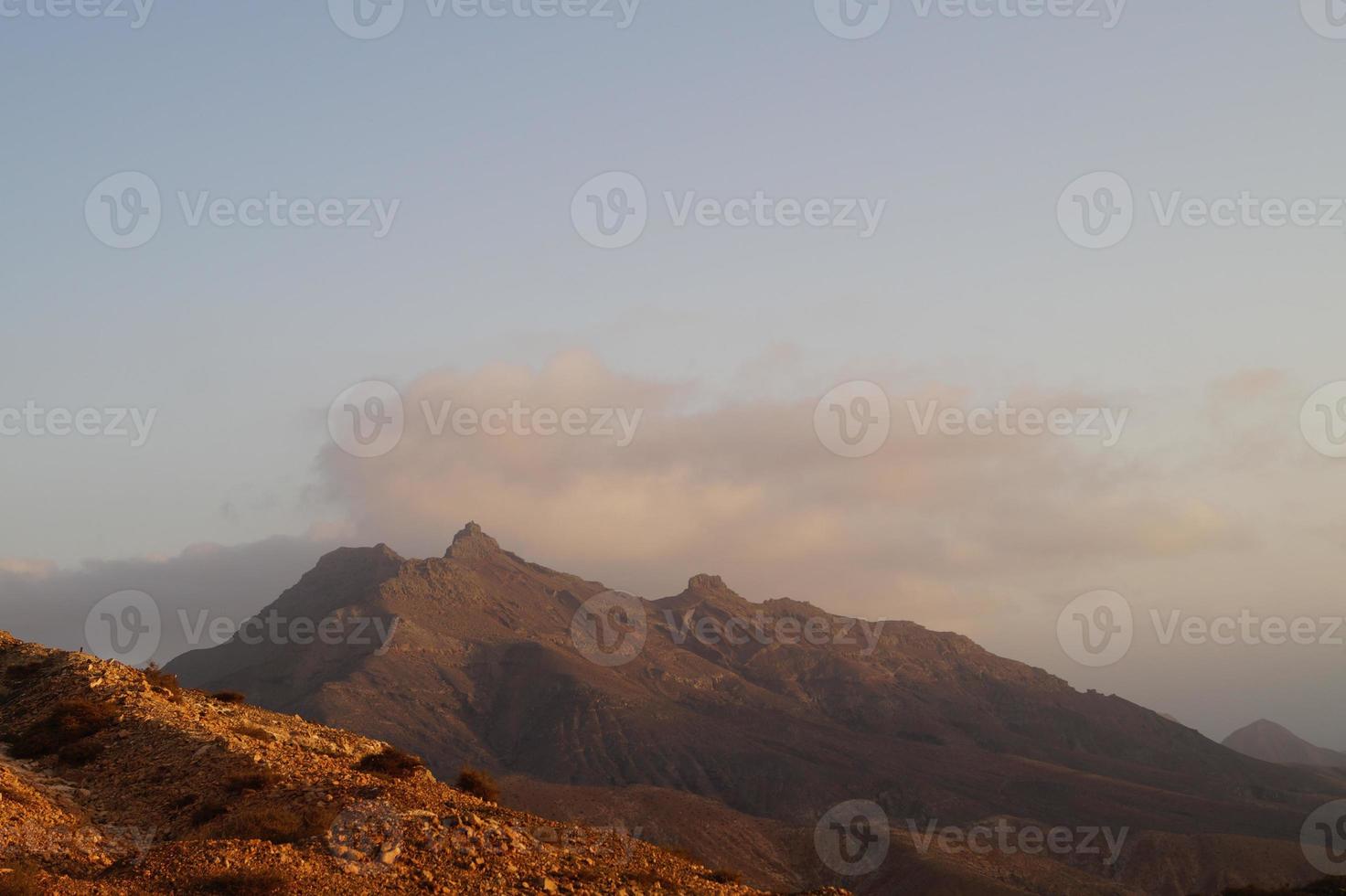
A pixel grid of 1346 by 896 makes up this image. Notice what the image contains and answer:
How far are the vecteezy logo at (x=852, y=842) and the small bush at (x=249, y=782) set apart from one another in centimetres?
11433

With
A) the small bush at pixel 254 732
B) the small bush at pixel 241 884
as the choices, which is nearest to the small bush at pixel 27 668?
the small bush at pixel 254 732

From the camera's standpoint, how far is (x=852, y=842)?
471 feet

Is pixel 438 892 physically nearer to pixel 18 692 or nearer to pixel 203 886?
pixel 203 886

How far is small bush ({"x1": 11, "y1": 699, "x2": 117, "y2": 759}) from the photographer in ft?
105

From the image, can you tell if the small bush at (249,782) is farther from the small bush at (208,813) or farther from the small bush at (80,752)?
the small bush at (80,752)

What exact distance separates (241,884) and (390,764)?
11.5 meters

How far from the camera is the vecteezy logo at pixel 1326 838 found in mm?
130250

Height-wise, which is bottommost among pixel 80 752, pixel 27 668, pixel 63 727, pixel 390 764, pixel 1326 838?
pixel 1326 838

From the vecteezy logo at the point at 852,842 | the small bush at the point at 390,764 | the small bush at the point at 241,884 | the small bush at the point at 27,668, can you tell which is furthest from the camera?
the vecteezy logo at the point at 852,842

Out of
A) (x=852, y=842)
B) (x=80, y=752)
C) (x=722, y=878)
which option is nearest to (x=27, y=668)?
(x=80, y=752)

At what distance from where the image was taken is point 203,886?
2212 cm

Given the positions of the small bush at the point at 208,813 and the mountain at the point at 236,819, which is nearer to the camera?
the mountain at the point at 236,819

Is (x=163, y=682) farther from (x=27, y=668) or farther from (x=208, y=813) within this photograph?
(x=208, y=813)

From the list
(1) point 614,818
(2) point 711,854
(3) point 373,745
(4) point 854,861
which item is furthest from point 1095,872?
(3) point 373,745
